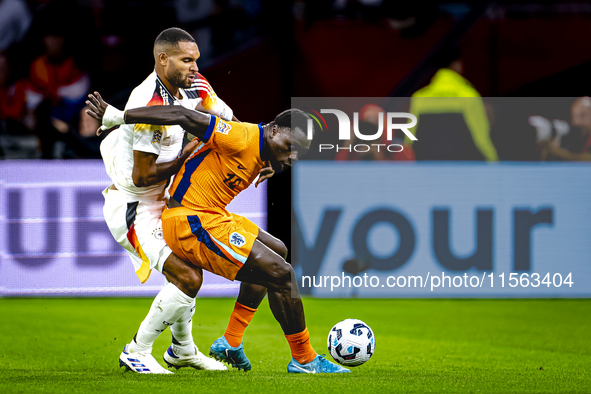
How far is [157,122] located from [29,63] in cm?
542

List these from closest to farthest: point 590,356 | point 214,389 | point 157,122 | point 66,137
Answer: point 214,389, point 157,122, point 590,356, point 66,137

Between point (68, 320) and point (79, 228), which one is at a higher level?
point (79, 228)

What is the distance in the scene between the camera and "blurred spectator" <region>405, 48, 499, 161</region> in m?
7.47

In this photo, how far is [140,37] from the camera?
352 inches

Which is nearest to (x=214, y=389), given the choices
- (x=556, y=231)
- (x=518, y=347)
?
(x=518, y=347)

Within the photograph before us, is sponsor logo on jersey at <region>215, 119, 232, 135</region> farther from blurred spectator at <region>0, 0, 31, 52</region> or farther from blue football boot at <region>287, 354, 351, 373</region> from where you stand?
blurred spectator at <region>0, 0, 31, 52</region>

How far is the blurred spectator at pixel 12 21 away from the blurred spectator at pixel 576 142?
20.5 ft

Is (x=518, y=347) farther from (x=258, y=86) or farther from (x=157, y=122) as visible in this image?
(x=258, y=86)

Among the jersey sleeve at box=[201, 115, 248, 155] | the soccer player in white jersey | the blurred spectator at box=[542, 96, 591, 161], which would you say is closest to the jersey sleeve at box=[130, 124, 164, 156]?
the soccer player in white jersey

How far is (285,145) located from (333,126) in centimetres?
322

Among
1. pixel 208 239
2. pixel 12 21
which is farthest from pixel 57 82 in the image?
pixel 208 239

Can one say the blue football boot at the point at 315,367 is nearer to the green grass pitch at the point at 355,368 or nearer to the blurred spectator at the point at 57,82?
the green grass pitch at the point at 355,368

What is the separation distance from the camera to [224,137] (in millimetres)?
4309

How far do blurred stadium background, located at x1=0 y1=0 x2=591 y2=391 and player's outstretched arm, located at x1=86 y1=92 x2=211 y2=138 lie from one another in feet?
10.5
